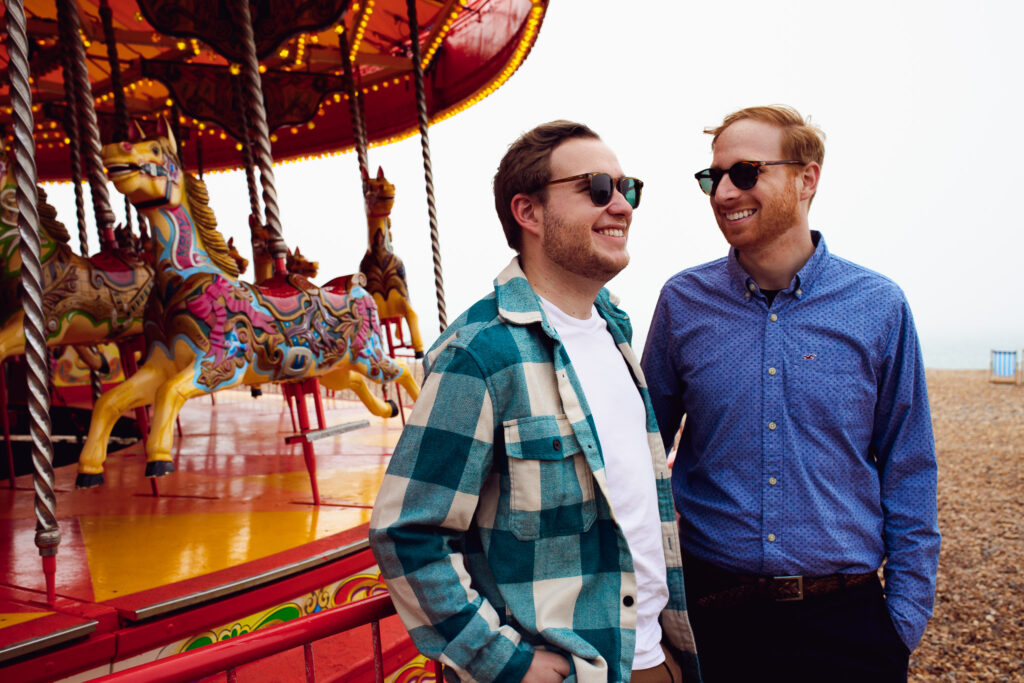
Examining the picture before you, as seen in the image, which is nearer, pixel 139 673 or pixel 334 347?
pixel 139 673

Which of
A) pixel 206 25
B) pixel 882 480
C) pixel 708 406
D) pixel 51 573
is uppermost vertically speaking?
pixel 206 25

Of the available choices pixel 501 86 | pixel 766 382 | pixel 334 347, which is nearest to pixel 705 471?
pixel 766 382

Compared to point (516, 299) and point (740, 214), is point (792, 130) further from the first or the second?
point (516, 299)

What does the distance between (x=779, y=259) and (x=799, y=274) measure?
7 cm

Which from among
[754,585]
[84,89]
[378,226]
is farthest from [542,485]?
[378,226]

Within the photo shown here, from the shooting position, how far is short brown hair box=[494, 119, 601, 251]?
4.97 feet

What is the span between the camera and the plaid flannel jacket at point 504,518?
120 centimetres

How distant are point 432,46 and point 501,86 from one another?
2.54ft

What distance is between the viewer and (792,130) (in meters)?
1.76

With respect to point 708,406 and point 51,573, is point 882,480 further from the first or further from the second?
point 51,573

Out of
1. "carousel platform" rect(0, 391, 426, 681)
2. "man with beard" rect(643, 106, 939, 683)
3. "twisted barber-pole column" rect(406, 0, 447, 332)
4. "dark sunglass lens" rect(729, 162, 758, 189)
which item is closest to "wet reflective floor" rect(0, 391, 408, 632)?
"carousel platform" rect(0, 391, 426, 681)

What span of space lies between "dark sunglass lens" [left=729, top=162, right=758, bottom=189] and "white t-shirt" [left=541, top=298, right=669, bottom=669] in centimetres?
58

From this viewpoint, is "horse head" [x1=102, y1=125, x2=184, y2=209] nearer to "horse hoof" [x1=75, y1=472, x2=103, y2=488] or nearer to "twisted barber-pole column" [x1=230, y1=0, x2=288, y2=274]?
"twisted barber-pole column" [x1=230, y1=0, x2=288, y2=274]

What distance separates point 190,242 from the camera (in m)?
3.69
